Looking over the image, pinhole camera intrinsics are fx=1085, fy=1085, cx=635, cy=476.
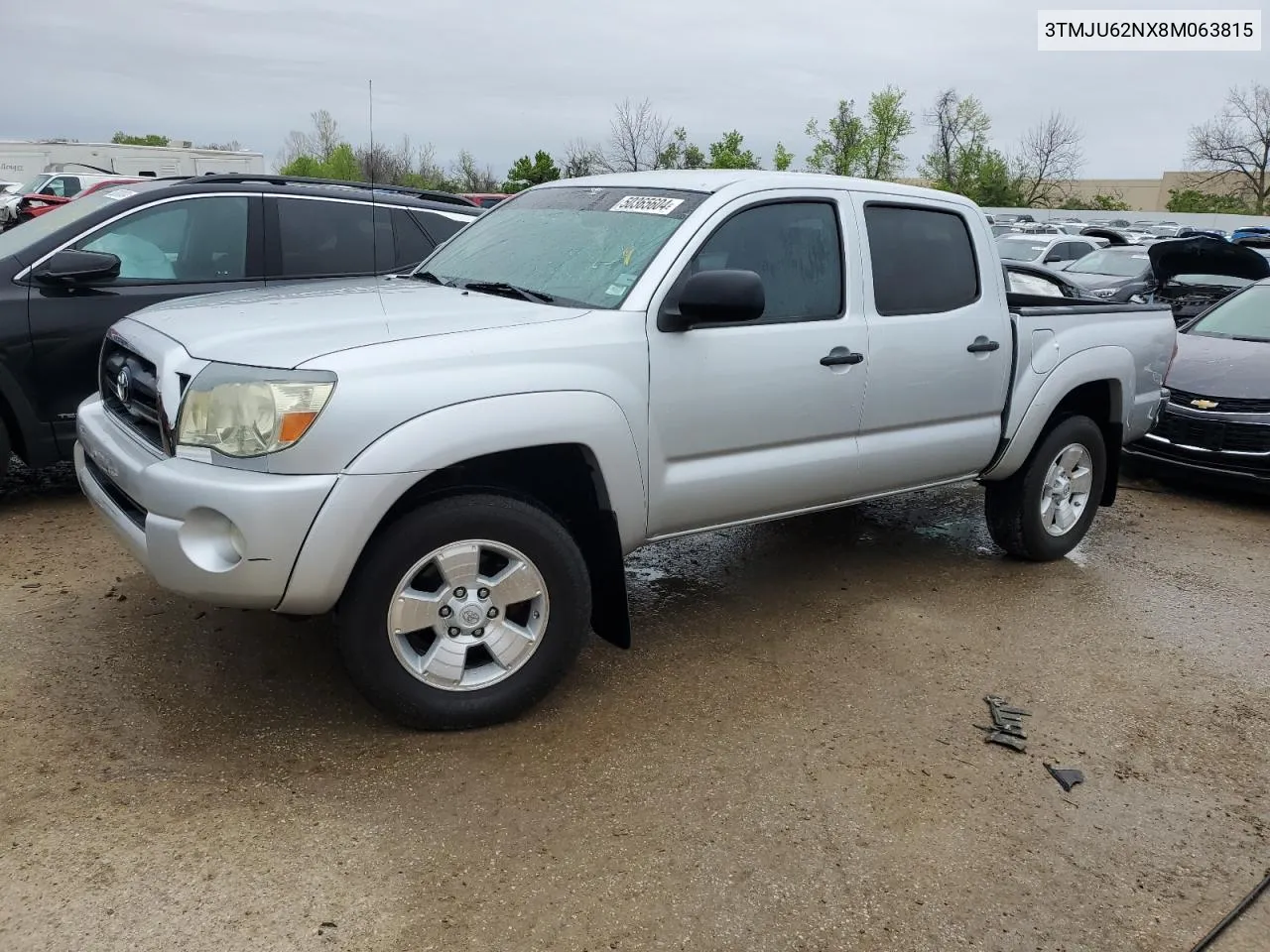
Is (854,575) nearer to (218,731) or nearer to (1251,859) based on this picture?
(1251,859)

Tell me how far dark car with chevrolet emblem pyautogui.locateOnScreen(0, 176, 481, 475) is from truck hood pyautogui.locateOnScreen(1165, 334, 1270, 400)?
5.11 meters

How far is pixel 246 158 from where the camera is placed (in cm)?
3503

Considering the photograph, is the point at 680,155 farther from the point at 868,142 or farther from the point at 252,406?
the point at 252,406

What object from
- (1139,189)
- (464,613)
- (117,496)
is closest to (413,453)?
(464,613)

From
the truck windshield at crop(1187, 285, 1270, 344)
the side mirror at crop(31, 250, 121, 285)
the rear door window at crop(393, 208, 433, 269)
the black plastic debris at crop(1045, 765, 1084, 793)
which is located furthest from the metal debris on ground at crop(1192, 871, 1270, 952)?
the truck windshield at crop(1187, 285, 1270, 344)

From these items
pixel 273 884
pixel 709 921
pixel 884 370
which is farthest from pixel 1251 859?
pixel 273 884

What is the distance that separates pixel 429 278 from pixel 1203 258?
916cm

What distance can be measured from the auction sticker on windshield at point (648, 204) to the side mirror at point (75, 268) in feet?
9.90

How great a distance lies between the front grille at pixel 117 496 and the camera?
3420 mm

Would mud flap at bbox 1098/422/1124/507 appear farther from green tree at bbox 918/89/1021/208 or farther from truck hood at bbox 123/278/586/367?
green tree at bbox 918/89/1021/208

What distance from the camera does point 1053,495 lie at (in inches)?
223

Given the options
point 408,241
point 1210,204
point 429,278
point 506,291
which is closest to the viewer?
point 506,291

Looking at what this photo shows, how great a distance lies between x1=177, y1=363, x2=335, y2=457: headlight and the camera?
→ 310cm

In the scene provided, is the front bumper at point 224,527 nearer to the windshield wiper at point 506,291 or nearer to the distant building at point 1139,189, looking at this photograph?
the windshield wiper at point 506,291
